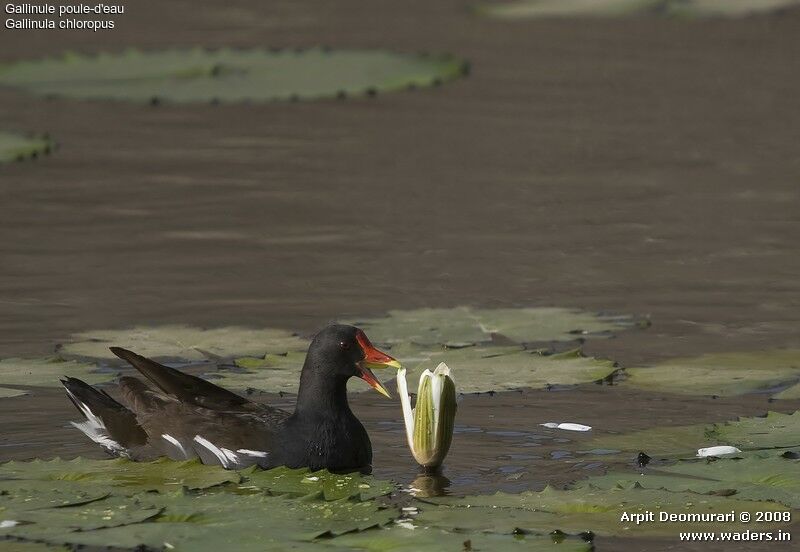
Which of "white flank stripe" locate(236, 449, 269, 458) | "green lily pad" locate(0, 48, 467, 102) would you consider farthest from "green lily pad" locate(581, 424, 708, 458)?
"green lily pad" locate(0, 48, 467, 102)

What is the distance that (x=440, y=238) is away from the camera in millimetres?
9422

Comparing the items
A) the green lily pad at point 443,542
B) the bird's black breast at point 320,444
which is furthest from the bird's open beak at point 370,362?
the green lily pad at point 443,542

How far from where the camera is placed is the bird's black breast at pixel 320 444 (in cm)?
580

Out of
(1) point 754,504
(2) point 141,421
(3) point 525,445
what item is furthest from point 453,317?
(1) point 754,504

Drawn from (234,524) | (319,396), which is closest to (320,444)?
(319,396)

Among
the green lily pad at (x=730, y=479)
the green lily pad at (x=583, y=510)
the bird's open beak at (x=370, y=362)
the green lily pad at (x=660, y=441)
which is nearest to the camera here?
the green lily pad at (x=583, y=510)

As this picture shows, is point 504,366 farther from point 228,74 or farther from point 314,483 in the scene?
point 228,74

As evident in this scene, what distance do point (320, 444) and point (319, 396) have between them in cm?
17

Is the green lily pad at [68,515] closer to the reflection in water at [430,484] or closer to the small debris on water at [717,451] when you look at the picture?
the reflection in water at [430,484]

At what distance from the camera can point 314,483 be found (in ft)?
17.9

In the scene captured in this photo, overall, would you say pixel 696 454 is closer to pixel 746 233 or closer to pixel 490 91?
pixel 746 233

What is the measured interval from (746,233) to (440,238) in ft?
5.37

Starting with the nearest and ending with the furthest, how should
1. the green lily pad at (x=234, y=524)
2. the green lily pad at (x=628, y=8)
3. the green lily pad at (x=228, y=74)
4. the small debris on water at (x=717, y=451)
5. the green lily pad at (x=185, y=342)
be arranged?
the green lily pad at (x=234, y=524)
the small debris on water at (x=717, y=451)
the green lily pad at (x=185, y=342)
the green lily pad at (x=228, y=74)
the green lily pad at (x=628, y=8)

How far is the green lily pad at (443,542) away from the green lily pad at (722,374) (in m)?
1.98
